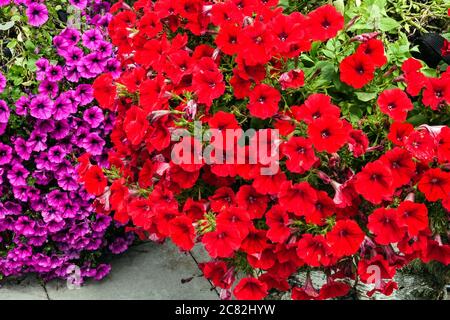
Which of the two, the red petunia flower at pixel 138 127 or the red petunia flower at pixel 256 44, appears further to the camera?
the red petunia flower at pixel 138 127

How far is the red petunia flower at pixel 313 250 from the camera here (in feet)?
6.52

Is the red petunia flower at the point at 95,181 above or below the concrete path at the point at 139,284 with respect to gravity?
above

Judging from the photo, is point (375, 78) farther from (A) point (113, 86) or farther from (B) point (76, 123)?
(B) point (76, 123)

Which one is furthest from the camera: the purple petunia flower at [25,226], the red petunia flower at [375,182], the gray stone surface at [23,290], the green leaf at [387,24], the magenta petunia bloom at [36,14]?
the gray stone surface at [23,290]

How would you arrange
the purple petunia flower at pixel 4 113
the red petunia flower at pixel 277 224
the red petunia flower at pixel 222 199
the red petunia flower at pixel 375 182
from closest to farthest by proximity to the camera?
the red petunia flower at pixel 375 182
the red petunia flower at pixel 277 224
the red petunia flower at pixel 222 199
the purple petunia flower at pixel 4 113

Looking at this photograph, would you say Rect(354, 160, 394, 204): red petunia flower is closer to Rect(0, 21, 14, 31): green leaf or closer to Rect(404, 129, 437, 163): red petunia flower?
Rect(404, 129, 437, 163): red petunia flower

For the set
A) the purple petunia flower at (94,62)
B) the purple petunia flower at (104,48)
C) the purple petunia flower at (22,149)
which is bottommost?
the purple petunia flower at (22,149)

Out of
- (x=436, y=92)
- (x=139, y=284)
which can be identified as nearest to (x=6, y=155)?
(x=139, y=284)

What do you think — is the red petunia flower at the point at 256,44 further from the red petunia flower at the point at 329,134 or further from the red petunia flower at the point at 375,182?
the red petunia flower at the point at 375,182

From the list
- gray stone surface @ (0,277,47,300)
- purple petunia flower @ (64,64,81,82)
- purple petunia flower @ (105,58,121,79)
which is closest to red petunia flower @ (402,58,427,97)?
purple petunia flower @ (105,58,121,79)

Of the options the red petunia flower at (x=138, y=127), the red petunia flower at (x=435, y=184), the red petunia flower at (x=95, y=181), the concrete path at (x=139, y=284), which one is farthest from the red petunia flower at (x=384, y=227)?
the concrete path at (x=139, y=284)

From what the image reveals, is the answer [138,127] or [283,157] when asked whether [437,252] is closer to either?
[283,157]

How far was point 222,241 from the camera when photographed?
2.03m
